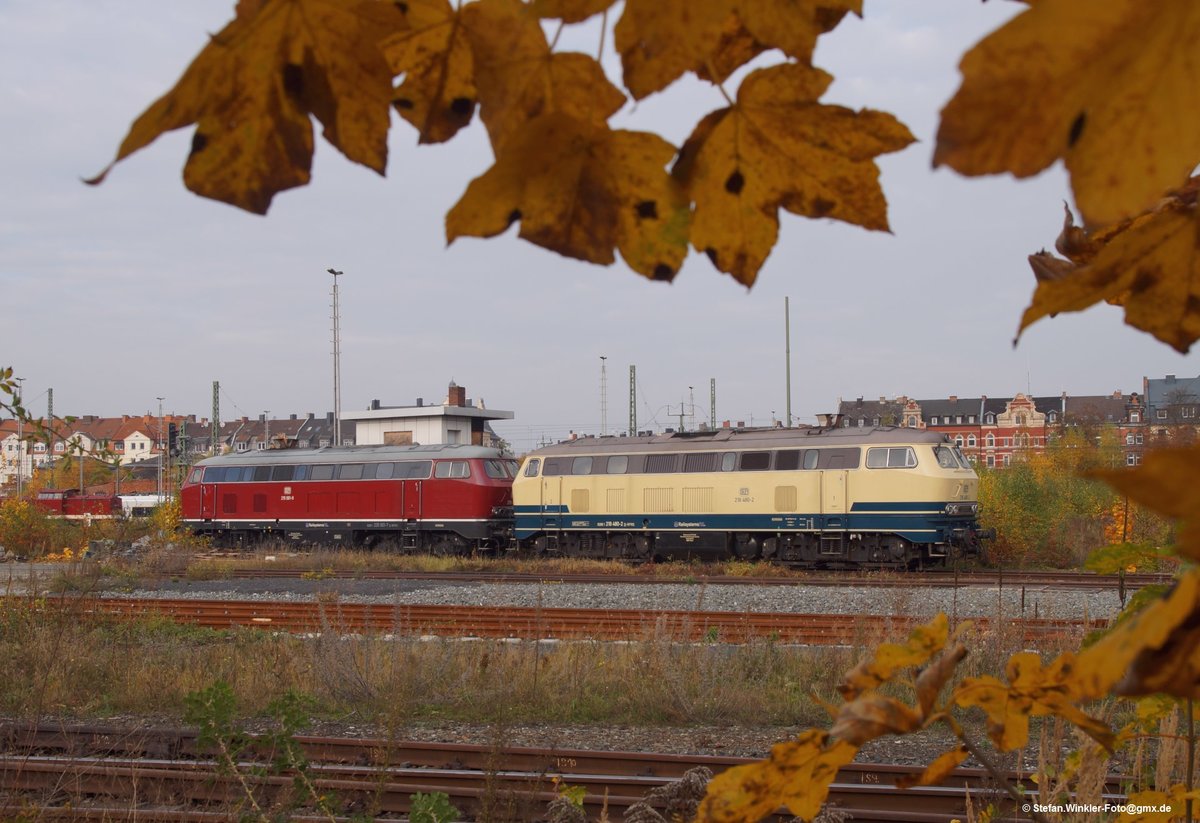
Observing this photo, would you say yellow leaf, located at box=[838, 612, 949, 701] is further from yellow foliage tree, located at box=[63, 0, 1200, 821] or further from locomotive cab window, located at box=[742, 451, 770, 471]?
locomotive cab window, located at box=[742, 451, 770, 471]

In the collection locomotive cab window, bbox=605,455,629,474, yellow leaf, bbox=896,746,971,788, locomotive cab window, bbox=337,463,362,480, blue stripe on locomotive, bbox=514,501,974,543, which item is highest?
yellow leaf, bbox=896,746,971,788

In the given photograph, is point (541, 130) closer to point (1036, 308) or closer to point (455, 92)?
point (455, 92)

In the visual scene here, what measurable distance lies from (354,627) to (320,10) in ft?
38.6

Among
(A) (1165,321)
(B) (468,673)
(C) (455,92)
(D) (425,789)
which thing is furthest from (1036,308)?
(B) (468,673)

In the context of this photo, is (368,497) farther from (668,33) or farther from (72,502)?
(668,33)

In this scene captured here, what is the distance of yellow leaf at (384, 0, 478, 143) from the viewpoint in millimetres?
881

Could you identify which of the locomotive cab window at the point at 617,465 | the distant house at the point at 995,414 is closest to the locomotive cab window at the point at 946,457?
the locomotive cab window at the point at 617,465

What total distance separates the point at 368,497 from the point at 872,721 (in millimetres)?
25931

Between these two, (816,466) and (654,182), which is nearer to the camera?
(654,182)

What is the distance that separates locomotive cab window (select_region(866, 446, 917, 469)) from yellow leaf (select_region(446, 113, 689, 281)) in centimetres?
1996

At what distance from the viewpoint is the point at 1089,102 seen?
580 mm

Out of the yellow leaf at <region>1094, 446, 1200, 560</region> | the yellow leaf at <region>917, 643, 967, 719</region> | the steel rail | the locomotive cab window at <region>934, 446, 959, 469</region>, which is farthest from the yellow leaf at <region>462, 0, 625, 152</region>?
the locomotive cab window at <region>934, 446, 959, 469</region>

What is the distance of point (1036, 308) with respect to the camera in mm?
789

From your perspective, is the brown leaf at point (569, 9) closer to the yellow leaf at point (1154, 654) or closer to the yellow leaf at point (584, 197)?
the yellow leaf at point (584, 197)
